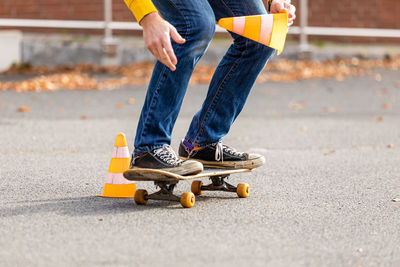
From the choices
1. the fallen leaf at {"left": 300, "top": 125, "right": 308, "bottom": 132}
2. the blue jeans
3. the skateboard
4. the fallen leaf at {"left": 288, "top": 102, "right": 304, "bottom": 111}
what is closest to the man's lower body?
the blue jeans

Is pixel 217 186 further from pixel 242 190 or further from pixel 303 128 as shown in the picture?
pixel 303 128

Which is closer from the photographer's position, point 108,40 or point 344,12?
point 108,40

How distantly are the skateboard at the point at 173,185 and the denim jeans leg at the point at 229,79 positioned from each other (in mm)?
256

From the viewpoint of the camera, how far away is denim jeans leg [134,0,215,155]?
158 inches

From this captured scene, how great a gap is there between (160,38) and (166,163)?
770mm

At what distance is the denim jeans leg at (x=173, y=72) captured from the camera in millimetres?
4008

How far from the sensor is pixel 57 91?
11.5 metres

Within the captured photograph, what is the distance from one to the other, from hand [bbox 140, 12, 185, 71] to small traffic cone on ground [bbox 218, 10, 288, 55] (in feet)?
1.53

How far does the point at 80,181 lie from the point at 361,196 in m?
1.93

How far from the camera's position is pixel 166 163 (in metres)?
4.09

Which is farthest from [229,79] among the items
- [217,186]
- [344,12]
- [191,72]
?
[344,12]

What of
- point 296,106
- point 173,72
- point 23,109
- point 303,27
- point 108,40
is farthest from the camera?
point 108,40

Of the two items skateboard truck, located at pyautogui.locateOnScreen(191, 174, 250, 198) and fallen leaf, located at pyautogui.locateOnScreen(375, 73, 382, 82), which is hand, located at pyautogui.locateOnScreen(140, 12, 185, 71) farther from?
fallen leaf, located at pyautogui.locateOnScreen(375, 73, 382, 82)

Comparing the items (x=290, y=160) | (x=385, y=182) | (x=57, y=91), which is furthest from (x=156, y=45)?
(x=57, y=91)
